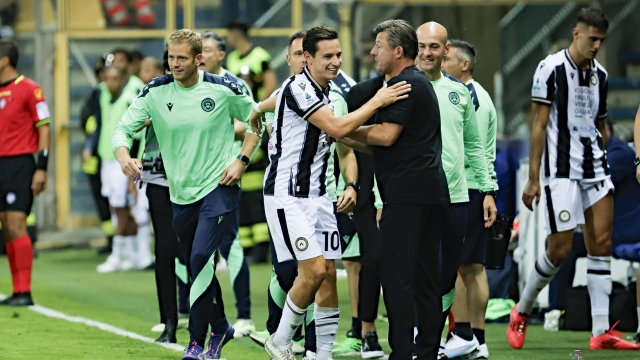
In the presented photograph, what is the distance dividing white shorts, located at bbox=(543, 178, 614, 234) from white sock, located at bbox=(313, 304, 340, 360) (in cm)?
222

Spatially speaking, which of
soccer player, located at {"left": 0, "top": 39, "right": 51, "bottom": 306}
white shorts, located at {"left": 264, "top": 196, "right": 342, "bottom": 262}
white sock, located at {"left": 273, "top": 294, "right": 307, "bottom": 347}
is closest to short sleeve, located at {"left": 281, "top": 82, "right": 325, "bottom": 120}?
white shorts, located at {"left": 264, "top": 196, "right": 342, "bottom": 262}

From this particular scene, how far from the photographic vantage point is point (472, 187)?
862cm

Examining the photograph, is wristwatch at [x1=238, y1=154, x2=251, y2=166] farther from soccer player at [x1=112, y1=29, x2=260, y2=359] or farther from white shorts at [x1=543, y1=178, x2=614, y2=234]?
white shorts at [x1=543, y1=178, x2=614, y2=234]

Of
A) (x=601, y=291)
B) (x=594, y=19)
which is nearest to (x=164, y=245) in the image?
(x=601, y=291)

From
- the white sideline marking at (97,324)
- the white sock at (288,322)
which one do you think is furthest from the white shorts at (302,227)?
the white sideline marking at (97,324)

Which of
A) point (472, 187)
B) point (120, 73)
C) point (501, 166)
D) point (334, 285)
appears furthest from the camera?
point (120, 73)

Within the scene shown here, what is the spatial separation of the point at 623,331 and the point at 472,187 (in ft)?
7.71

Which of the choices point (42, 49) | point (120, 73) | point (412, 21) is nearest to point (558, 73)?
point (120, 73)

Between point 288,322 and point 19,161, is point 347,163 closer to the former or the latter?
point 288,322

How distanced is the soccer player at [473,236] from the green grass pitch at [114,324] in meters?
0.34

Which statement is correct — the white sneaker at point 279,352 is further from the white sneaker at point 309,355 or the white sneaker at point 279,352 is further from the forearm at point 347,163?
the forearm at point 347,163

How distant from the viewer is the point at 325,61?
7.25 meters

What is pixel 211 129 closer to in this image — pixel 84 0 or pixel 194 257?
pixel 194 257

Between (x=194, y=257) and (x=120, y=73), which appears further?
(x=120, y=73)
